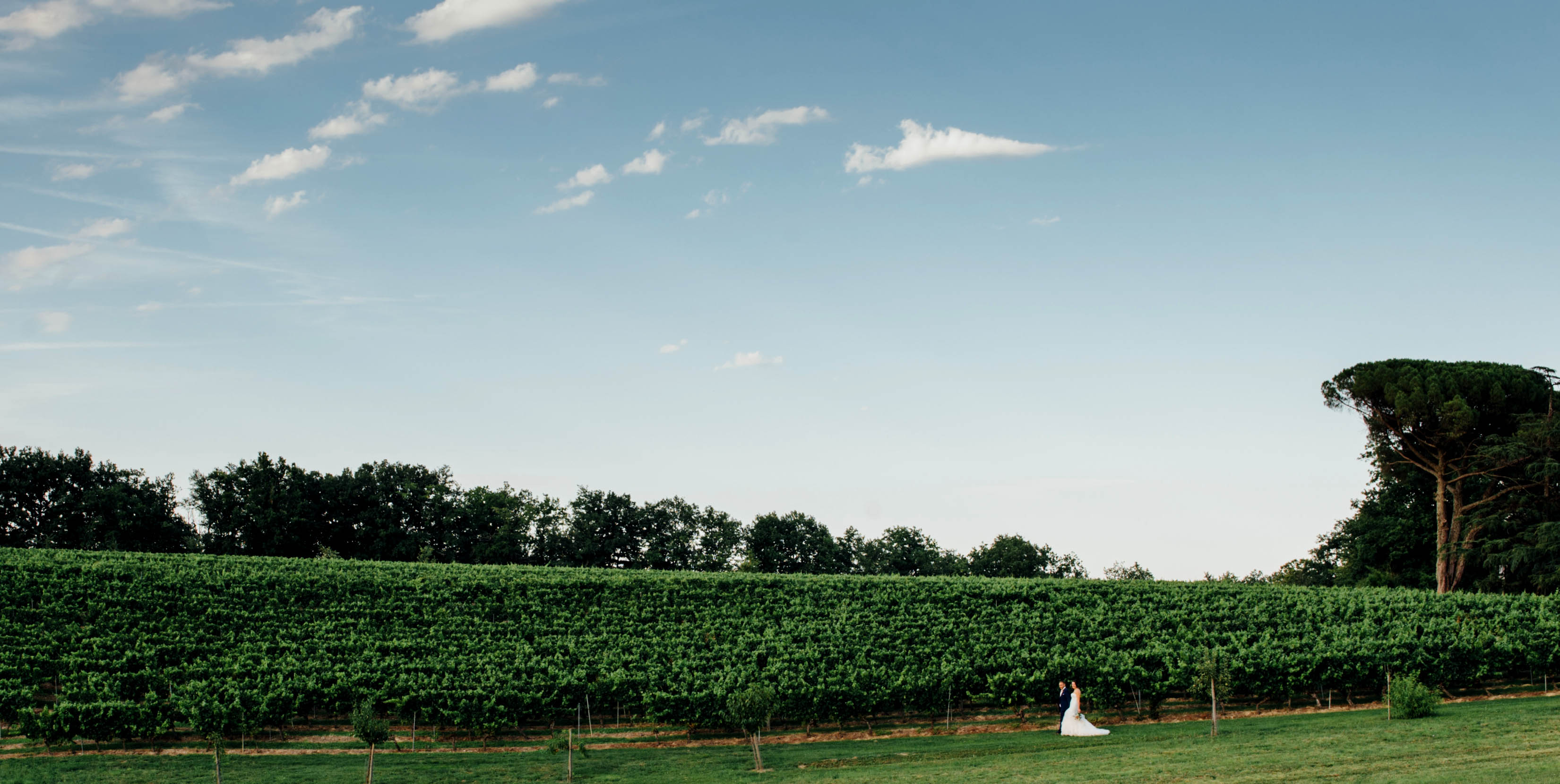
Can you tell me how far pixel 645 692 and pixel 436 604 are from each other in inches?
561

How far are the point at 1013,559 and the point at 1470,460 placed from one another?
38854 millimetres

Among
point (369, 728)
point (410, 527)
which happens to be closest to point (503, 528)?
Answer: point (410, 527)

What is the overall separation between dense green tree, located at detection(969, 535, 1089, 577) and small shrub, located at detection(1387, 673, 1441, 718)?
182ft

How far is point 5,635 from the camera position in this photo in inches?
1294

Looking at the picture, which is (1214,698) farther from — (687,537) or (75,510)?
(75,510)

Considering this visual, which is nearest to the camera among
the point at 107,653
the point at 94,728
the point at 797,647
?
the point at 94,728

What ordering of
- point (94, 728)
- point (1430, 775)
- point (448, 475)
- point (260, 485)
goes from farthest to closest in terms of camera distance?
point (448, 475)
point (260, 485)
point (94, 728)
point (1430, 775)

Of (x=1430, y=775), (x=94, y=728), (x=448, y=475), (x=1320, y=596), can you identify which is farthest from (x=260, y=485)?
(x=1430, y=775)

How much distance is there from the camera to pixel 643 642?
122 feet

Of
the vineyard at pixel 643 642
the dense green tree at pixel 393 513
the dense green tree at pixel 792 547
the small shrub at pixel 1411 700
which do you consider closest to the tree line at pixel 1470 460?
the vineyard at pixel 643 642

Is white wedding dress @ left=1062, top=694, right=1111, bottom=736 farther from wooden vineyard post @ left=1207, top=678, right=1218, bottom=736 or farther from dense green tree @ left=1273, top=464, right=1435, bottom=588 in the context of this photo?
dense green tree @ left=1273, top=464, right=1435, bottom=588

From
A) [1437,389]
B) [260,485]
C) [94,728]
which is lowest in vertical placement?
[94,728]

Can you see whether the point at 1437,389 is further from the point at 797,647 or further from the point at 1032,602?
the point at 797,647

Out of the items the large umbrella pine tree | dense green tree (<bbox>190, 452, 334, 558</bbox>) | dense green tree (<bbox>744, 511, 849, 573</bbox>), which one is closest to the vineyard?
the large umbrella pine tree
